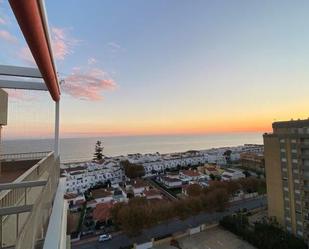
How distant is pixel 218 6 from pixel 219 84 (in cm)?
890

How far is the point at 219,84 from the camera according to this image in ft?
63.4

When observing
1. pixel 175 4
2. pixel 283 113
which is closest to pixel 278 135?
pixel 175 4

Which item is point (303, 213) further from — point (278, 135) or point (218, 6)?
point (218, 6)

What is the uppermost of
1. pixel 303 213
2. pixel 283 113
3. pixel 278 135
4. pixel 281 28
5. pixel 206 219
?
pixel 281 28

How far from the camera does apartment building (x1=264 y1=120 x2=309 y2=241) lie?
1427 cm

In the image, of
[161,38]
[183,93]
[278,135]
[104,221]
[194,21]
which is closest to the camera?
[194,21]

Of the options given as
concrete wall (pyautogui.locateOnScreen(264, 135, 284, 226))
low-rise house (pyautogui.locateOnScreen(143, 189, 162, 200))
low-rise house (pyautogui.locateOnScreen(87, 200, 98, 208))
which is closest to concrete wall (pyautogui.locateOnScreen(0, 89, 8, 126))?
concrete wall (pyautogui.locateOnScreen(264, 135, 284, 226))

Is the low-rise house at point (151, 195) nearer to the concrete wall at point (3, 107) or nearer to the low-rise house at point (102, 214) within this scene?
the low-rise house at point (102, 214)

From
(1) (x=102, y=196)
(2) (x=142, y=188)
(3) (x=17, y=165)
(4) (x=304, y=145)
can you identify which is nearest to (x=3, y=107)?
(3) (x=17, y=165)

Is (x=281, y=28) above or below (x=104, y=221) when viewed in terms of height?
above

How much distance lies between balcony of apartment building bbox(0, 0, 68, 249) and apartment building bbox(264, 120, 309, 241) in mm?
14650

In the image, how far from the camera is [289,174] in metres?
15.0

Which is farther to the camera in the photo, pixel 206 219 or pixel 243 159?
pixel 243 159

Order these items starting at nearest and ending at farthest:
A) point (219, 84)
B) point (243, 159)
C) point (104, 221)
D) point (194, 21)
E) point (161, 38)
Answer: point (194, 21) < point (161, 38) < point (104, 221) < point (219, 84) < point (243, 159)
